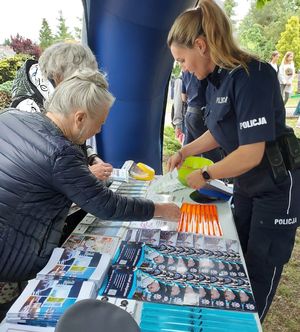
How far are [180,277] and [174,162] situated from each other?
29.4 inches

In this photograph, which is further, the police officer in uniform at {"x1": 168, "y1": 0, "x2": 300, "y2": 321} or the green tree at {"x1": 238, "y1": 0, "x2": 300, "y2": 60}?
the green tree at {"x1": 238, "y1": 0, "x2": 300, "y2": 60}

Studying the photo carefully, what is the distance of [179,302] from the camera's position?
0.87 metres

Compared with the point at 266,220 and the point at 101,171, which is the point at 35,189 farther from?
the point at 266,220

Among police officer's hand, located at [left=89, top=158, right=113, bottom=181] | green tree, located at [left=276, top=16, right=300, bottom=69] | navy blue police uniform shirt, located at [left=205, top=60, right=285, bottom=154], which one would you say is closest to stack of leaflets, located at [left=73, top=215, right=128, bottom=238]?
police officer's hand, located at [left=89, top=158, right=113, bottom=181]

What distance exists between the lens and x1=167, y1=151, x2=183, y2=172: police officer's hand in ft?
5.35

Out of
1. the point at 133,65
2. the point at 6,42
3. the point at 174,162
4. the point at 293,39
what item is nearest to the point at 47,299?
the point at 174,162

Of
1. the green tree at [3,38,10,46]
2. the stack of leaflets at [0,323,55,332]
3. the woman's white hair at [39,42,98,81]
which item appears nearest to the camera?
the stack of leaflets at [0,323,55,332]

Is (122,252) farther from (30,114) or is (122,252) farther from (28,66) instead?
(28,66)

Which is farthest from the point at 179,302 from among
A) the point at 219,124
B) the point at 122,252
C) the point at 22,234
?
the point at 219,124

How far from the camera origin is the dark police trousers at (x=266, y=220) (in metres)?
1.29

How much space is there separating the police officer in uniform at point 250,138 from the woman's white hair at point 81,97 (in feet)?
1.19

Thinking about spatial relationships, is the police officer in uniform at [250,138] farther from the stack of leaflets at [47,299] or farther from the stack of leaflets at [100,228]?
the stack of leaflets at [47,299]

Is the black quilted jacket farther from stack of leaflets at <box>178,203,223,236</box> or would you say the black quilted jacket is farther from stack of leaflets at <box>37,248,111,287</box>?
stack of leaflets at <box>178,203,223,236</box>

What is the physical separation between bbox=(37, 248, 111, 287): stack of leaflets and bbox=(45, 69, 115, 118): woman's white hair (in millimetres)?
434
